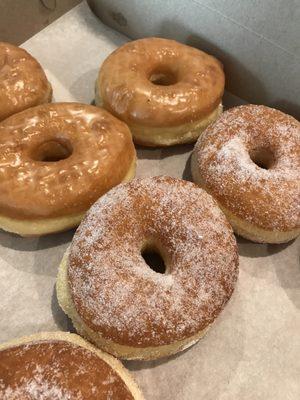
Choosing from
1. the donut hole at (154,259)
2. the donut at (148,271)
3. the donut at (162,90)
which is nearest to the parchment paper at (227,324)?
the donut at (148,271)

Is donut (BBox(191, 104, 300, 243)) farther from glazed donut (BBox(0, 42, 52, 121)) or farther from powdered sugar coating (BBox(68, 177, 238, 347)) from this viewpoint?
glazed donut (BBox(0, 42, 52, 121))

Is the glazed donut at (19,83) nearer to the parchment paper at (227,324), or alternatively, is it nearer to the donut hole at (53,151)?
the donut hole at (53,151)

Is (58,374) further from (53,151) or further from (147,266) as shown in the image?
(53,151)

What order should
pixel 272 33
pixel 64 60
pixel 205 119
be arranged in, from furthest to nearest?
1. pixel 64 60
2. pixel 205 119
3. pixel 272 33

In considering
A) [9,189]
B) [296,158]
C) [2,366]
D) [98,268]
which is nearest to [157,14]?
[296,158]

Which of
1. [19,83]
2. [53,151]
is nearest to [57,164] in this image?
[53,151]

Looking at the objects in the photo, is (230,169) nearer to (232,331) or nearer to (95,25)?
(232,331)
